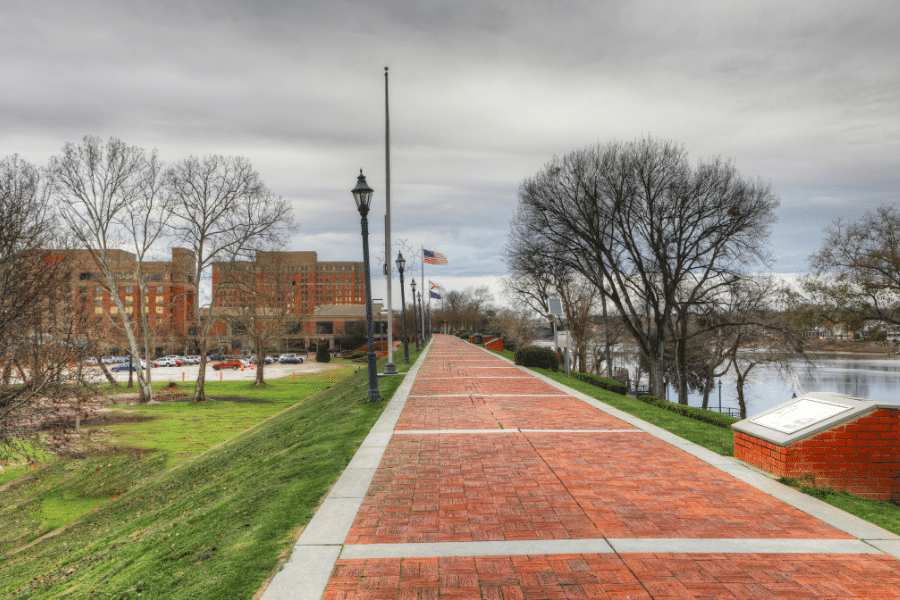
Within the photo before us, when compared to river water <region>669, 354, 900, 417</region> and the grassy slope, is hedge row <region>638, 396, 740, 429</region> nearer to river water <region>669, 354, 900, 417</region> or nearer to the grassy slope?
the grassy slope

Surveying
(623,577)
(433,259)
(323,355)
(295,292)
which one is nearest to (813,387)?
(433,259)

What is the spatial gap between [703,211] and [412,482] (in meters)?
22.5

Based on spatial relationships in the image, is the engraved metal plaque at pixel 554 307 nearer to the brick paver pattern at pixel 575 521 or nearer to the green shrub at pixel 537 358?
the green shrub at pixel 537 358

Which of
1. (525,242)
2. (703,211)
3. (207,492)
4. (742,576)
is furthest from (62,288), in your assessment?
(703,211)

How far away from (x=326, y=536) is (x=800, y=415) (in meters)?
5.83

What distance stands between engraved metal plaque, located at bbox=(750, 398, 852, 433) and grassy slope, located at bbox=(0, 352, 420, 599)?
574 centimetres

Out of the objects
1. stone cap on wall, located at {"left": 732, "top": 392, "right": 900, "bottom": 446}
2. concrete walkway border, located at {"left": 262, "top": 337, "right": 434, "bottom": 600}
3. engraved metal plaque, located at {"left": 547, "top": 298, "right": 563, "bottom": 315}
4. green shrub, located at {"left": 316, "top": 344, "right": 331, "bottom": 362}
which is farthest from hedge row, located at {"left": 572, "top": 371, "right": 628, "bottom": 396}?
green shrub, located at {"left": 316, "top": 344, "right": 331, "bottom": 362}

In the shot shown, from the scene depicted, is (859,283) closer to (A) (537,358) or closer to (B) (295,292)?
(A) (537,358)

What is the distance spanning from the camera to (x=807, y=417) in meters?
6.11

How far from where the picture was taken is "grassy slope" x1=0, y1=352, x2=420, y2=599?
4.40 m

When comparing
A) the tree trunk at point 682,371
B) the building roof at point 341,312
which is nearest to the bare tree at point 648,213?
the tree trunk at point 682,371

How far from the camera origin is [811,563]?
13.3 ft

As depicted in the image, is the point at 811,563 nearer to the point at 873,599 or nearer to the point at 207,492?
the point at 873,599

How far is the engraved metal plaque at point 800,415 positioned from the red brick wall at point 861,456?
0.64 ft
